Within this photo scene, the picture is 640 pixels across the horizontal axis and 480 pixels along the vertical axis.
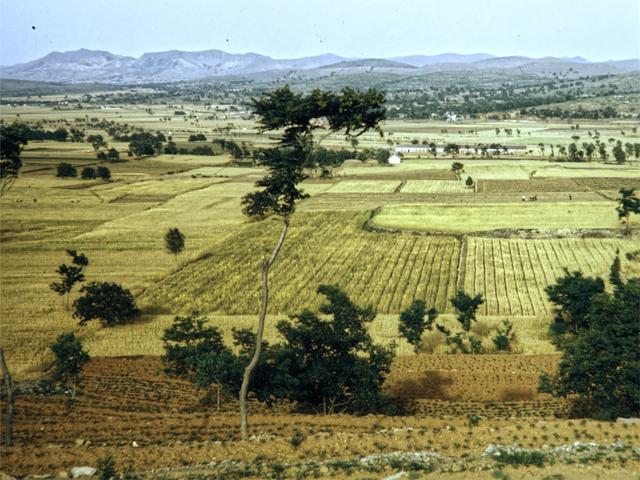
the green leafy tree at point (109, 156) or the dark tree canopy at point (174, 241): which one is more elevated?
the green leafy tree at point (109, 156)

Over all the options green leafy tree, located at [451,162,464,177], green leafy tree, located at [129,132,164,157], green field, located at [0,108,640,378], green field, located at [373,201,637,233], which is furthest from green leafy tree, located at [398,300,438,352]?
green leafy tree, located at [129,132,164,157]

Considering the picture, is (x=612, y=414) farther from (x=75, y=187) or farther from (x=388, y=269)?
(x=75, y=187)

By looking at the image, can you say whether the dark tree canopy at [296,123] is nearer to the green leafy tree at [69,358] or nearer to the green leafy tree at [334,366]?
the green leafy tree at [334,366]

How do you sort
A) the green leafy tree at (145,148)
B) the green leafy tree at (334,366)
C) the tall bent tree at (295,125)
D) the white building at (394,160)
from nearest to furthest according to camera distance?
the tall bent tree at (295,125)
the green leafy tree at (334,366)
the white building at (394,160)
the green leafy tree at (145,148)

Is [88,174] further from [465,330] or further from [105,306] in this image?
[465,330]

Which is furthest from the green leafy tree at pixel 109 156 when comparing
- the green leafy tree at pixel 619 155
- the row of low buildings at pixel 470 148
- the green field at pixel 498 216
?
the green leafy tree at pixel 619 155

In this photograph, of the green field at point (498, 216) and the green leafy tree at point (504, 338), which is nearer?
the green leafy tree at point (504, 338)

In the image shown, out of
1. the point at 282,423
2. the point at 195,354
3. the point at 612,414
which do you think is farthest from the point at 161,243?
the point at 612,414
